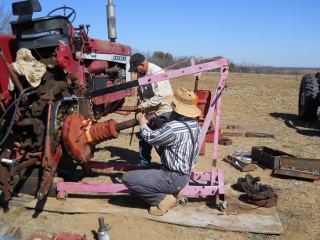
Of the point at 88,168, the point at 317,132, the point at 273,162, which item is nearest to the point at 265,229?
the point at 273,162

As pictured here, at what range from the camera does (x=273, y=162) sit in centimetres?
571

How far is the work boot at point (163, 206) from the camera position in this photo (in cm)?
402

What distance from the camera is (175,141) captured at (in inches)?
149

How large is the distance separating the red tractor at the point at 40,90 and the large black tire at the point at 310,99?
6.20 metres

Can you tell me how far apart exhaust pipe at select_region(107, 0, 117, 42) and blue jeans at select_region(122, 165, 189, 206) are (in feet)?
15.1

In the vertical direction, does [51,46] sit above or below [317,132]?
above

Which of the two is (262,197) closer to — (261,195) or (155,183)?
(261,195)

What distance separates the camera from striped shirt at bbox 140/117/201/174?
147 inches

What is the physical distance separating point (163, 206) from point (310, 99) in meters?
7.34

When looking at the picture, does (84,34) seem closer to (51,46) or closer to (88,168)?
(51,46)

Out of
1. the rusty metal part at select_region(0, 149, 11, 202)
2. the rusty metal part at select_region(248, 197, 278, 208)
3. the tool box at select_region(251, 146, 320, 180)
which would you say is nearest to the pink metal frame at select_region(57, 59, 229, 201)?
the rusty metal part at select_region(248, 197, 278, 208)

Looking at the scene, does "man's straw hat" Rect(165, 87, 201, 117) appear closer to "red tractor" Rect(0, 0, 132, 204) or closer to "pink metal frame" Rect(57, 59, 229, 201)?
"pink metal frame" Rect(57, 59, 229, 201)

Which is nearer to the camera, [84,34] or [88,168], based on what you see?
[88,168]

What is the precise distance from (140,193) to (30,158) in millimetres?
1368
